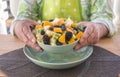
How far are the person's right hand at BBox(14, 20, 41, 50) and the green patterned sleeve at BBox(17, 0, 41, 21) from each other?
0.36 ft

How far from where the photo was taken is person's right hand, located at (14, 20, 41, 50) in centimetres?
79

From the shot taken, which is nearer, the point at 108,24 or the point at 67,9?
the point at 108,24

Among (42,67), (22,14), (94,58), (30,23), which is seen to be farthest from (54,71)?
(22,14)

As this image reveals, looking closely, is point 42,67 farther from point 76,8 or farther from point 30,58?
point 76,8

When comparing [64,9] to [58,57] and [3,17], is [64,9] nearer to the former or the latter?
[58,57]

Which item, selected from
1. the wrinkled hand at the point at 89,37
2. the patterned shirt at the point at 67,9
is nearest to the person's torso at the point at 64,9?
the patterned shirt at the point at 67,9

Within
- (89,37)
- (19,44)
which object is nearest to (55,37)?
(89,37)

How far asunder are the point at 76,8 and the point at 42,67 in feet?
1.48

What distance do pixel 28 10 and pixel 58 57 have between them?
1.37 feet

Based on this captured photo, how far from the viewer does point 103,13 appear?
102 centimetres

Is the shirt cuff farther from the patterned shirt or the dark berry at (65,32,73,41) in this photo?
the dark berry at (65,32,73,41)

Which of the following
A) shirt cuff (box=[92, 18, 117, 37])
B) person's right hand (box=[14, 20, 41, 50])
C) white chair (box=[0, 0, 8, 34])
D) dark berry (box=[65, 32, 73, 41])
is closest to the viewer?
dark berry (box=[65, 32, 73, 41])

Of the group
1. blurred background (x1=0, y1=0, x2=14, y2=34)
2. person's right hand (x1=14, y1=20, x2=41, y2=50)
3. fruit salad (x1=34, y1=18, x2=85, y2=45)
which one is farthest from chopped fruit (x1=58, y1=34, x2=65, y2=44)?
blurred background (x1=0, y1=0, x2=14, y2=34)

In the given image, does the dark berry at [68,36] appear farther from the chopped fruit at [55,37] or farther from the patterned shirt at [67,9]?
the patterned shirt at [67,9]
